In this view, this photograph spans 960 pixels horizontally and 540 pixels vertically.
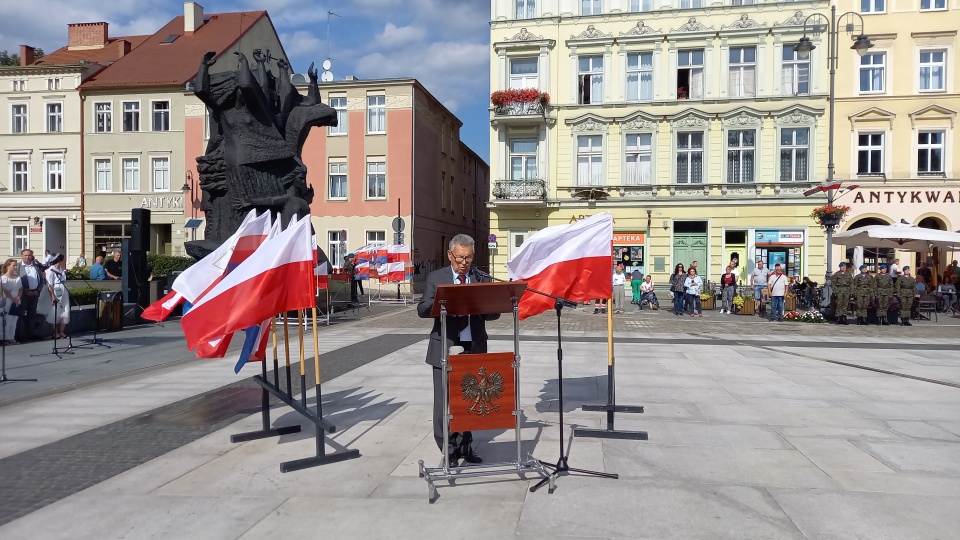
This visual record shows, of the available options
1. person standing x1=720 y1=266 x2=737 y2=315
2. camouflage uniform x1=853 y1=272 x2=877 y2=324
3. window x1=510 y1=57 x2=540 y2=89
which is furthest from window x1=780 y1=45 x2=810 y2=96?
camouflage uniform x1=853 y1=272 x2=877 y2=324

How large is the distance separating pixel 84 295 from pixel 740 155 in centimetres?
2586

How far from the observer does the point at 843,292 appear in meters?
18.2

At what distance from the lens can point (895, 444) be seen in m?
5.97

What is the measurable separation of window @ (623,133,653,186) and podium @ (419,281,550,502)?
1064 inches

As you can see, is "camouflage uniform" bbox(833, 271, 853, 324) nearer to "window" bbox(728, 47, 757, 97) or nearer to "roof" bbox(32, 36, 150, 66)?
"window" bbox(728, 47, 757, 97)

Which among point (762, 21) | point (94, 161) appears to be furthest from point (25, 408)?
point (94, 161)

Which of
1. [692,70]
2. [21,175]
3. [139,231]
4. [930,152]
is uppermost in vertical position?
[692,70]

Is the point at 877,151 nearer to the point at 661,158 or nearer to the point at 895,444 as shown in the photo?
the point at 661,158

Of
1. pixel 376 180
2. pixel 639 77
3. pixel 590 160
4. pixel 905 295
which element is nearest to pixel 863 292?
pixel 905 295

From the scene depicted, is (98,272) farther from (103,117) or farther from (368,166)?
(103,117)

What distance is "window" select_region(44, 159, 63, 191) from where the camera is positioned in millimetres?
38219

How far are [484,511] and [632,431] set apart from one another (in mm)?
2410

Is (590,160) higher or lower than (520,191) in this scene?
higher

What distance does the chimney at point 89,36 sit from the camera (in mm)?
43250
